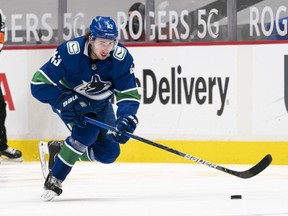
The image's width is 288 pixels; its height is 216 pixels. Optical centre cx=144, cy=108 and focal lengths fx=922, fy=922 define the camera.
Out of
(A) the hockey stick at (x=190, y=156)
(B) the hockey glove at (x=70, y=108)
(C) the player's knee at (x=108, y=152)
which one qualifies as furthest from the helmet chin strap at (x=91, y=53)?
(C) the player's knee at (x=108, y=152)

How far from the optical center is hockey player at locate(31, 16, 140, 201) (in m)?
4.72

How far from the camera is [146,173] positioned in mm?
6305

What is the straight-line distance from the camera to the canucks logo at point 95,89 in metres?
4.80

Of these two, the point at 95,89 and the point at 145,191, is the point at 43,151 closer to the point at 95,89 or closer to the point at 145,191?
the point at 145,191

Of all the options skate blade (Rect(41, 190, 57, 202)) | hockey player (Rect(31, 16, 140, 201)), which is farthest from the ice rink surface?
hockey player (Rect(31, 16, 140, 201))

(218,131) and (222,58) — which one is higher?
(222,58)

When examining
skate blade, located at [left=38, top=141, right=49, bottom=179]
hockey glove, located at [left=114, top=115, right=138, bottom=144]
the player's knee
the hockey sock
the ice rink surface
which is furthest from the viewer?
skate blade, located at [left=38, top=141, right=49, bottom=179]

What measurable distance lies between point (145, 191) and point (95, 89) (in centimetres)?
75

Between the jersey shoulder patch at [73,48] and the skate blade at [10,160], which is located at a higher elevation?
the jersey shoulder patch at [73,48]

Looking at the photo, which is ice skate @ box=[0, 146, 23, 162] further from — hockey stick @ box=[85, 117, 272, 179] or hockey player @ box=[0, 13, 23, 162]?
hockey stick @ box=[85, 117, 272, 179]

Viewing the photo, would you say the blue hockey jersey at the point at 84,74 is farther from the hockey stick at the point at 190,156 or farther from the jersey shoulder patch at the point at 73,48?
the hockey stick at the point at 190,156

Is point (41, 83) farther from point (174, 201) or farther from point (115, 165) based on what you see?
point (115, 165)

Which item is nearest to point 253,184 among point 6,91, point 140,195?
point 140,195

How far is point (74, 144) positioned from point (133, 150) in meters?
2.29
